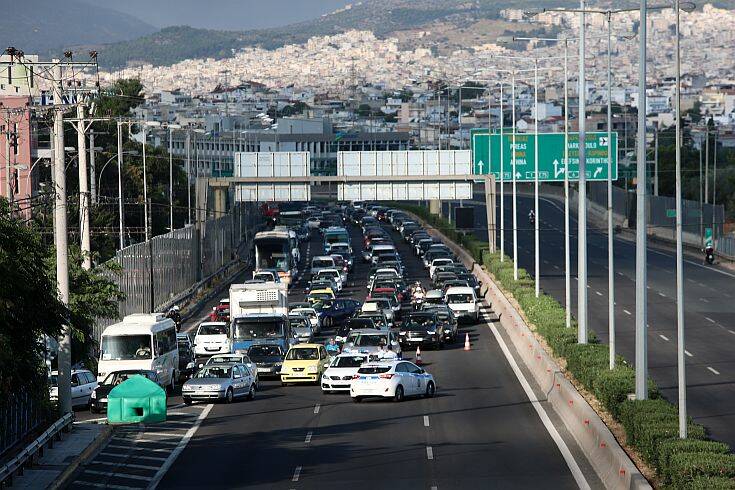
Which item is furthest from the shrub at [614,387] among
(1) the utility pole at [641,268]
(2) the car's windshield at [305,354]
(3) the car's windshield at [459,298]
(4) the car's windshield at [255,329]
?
(3) the car's windshield at [459,298]

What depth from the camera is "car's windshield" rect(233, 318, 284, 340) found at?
52094 mm

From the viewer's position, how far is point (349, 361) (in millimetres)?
42219

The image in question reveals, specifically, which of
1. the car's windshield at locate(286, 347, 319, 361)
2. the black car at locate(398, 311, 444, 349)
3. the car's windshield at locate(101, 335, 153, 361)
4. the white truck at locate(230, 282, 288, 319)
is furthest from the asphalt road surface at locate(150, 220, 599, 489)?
the white truck at locate(230, 282, 288, 319)

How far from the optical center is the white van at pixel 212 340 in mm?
54281

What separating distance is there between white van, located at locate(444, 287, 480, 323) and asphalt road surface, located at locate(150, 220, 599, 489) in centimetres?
1795

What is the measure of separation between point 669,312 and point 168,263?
911 inches

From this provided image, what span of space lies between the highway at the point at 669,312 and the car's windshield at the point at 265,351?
415 inches

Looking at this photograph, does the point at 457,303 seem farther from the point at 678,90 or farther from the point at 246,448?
the point at 678,90

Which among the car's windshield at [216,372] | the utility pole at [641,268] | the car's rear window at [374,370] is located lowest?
the car's windshield at [216,372]

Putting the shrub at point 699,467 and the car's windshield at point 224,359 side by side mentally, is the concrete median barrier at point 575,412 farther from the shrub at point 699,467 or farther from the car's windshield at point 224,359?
the car's windshield at point 224,359

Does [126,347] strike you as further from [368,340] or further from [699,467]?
[699,467]

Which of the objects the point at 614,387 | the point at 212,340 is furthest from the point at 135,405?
the point at 212,340

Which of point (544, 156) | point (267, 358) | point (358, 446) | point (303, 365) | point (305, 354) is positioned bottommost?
point (267, 358)

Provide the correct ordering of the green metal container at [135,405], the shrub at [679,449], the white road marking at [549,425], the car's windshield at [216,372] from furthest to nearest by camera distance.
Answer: the car's windshield at [216,372] → the green metal container at [135,405] → the white road marking at [549,425] → the shrub at [679,449]
